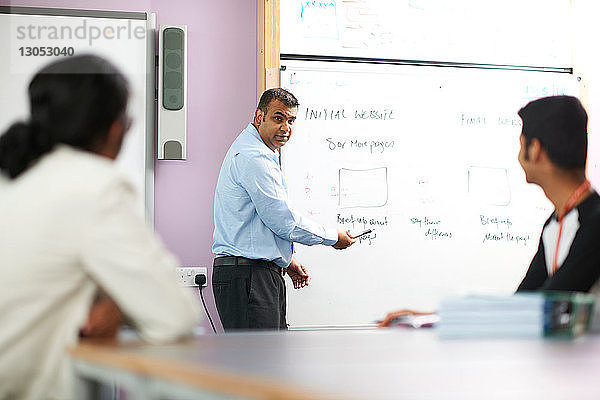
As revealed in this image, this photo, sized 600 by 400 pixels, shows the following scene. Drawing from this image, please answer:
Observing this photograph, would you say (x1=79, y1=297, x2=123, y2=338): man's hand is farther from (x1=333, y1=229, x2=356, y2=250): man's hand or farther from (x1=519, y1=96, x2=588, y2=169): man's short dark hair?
(x1=333, y1=229, x2=356, y2=250): man's hand

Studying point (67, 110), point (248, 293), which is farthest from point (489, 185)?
point (67, 110)

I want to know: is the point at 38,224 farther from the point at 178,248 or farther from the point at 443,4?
the point at 443,4

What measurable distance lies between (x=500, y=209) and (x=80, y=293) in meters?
3.17

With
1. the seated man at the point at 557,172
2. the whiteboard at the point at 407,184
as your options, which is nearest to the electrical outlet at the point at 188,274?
the whiteboard at the point at 407,184

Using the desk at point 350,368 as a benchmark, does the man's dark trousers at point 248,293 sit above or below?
below

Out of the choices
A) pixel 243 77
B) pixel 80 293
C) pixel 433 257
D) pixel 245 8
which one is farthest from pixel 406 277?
pixel 80 293

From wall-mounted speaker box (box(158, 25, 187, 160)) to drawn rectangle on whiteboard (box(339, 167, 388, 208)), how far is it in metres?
0.81

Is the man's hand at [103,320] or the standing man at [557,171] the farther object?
the standing man at [557,171]

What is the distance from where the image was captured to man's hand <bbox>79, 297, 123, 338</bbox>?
137 cm

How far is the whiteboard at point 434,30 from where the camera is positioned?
4.07 metres

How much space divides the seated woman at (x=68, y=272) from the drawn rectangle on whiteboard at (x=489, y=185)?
3.04m

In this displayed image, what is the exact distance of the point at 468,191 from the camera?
418cm

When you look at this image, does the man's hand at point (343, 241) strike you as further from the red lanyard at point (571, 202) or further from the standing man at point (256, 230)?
A: the red lanyard at point (571, 202)

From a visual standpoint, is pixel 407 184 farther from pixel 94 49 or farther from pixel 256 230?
pixel 94 49
